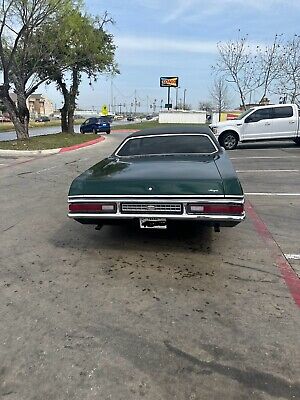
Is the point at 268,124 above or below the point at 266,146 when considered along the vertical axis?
above

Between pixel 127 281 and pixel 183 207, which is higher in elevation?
pixel 183 207

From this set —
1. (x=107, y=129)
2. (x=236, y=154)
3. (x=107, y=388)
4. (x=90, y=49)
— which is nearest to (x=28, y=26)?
(x=90, y=49)

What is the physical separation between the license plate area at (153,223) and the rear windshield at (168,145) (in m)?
1.86

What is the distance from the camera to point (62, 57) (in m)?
21.5

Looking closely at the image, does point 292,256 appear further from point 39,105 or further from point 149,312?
point 39,105

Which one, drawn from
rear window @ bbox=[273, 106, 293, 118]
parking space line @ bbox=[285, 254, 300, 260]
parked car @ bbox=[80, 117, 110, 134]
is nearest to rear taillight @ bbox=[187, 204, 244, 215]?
parking space line @ bbox=[285, 254, 300, 260]

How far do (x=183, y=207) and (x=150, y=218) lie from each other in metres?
0.39

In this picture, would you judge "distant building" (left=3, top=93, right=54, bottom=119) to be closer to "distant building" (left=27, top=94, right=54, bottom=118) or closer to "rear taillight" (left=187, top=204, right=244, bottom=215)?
"distant building" (left=27, top=94, right=54, bottom=118)

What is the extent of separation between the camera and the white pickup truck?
604 inches

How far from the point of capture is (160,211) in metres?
3.71

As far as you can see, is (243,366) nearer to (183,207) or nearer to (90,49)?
(183,207)

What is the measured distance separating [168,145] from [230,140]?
37.0 ft

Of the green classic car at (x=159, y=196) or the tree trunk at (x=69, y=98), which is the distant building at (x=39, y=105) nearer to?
the tree trunk at (x=69, y=98)

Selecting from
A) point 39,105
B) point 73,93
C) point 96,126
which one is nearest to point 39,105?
point 39,105
